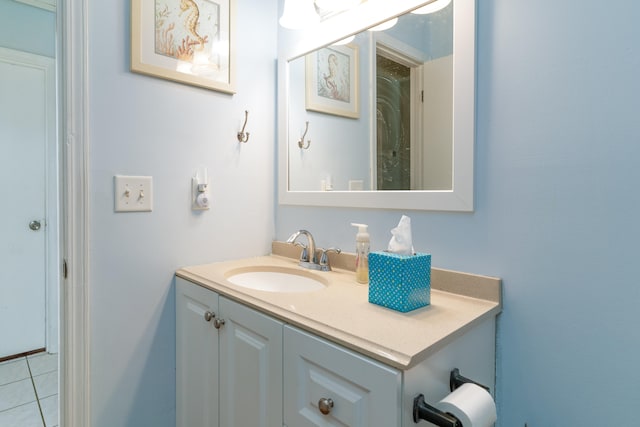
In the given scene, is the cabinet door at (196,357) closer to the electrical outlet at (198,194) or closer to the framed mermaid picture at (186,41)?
the electrical outlet at (198,194)

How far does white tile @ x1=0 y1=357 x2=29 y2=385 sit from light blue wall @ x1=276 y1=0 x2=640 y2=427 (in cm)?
239

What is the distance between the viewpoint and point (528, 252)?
853 mm

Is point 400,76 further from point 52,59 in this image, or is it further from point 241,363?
point 52,59

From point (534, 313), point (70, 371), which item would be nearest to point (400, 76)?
point (534, 313)

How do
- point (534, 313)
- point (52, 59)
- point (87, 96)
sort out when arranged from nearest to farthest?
point (534, 313), point (87, 96), point (52, 59)

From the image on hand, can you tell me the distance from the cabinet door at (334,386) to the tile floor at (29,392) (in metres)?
1.44

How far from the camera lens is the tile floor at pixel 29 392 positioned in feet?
5.08

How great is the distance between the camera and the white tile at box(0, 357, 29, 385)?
188 centimetres

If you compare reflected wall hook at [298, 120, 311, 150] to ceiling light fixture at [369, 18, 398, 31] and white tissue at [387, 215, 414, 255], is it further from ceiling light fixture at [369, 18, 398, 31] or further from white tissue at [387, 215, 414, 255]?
white tissue at [387, 215, 414, 255]

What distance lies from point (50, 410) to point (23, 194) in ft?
4.22

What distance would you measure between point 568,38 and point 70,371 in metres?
1.65

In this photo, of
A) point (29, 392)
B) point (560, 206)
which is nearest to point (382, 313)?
point (560, 206)

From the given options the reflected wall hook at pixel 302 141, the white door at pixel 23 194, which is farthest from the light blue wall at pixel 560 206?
the white door at pixel 23 194

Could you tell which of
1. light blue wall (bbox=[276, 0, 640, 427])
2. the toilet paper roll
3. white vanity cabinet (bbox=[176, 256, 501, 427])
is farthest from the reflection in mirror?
the toilet paper roll
